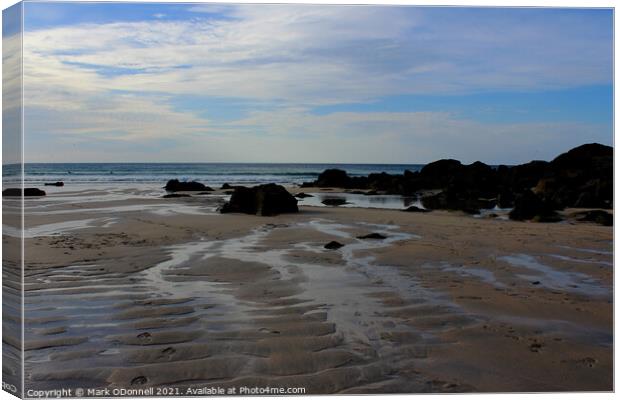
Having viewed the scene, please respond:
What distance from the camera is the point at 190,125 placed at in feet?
12.6

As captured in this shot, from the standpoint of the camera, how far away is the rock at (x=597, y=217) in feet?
14.2

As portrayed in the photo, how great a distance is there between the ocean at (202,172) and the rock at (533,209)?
3.48 ft

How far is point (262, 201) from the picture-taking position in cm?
472

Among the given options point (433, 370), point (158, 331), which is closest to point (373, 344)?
point (433, 370)

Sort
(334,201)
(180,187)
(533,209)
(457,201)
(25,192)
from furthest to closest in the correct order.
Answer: (533,209), (457,201), (334,201), (180,187), (25,192)

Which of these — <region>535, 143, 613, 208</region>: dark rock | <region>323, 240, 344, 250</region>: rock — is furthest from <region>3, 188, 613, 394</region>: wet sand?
<region>535, 143, 613, 208</region>: dark rock

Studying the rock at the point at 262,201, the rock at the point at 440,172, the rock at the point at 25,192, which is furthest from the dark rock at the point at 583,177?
the rock at the point at 25,192

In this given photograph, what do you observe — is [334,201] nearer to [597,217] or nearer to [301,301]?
[301,301]

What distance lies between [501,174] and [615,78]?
93 centimetres

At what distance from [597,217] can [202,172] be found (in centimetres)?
273

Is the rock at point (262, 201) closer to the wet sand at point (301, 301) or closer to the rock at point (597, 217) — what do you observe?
the wet sand at point (301, 301)

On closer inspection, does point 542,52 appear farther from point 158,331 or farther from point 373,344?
point 158,331

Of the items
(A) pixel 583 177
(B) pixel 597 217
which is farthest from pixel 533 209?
(A) pixel 583 177

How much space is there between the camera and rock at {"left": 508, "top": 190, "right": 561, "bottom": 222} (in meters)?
4.66
